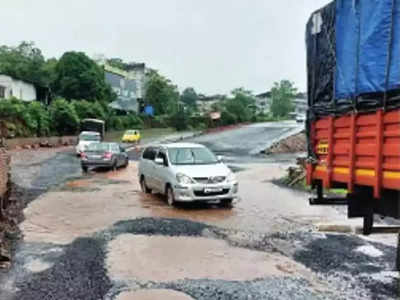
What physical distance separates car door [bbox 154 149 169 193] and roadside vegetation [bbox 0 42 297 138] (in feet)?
66.2

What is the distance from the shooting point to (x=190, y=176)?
1389 centimetres

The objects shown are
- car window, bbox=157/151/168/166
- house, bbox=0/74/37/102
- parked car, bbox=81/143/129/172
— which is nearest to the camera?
car window, bbox=157/151/168/166

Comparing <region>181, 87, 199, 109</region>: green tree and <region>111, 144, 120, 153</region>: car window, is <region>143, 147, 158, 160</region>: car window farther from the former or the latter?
<region>181, 87, 199, 109</region>: green tree

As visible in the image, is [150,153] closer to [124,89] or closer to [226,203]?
[226,203]

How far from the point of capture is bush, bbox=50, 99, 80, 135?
5209cm

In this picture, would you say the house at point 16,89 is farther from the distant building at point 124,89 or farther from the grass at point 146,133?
the distant building at point 124,89

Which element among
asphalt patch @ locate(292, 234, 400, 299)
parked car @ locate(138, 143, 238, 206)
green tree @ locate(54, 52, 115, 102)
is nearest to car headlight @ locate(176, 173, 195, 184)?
parked car @ locate(138, 143, 238, 206)

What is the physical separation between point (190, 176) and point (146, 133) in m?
54.3

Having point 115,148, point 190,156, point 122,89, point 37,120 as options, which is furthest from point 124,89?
point 190,156

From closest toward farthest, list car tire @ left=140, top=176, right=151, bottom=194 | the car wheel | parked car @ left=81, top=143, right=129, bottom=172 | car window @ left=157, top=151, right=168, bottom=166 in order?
1. the car wheel
2. car window @ left=157, top=151, right=168, bottom=166
3. car tire @ left=140, top=176, right=151, bottom=194
4. parked car @ left=81, top=143, right=129, bottom=172

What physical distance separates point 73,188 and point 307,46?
1456 centimetres

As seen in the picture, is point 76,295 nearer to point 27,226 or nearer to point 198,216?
point 27,226

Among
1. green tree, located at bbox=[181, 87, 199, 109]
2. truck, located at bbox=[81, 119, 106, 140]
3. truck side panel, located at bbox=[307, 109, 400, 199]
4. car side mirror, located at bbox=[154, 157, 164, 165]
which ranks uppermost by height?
green tree, located at bbox=[181, 87, 199, 109]

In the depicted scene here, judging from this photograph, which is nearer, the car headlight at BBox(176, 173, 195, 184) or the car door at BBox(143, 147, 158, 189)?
the car headlight at BBox(176, 173, 195, 184)
